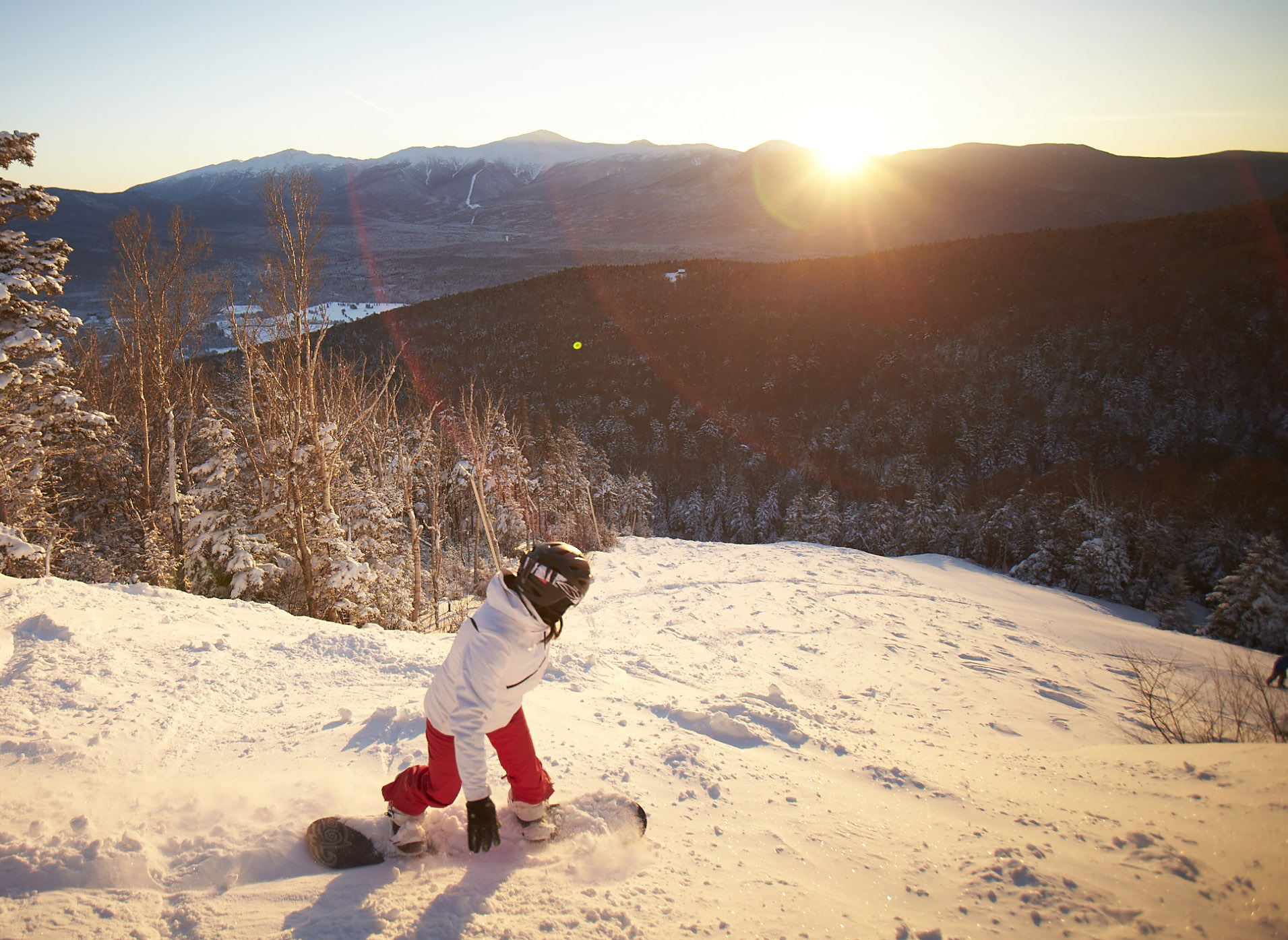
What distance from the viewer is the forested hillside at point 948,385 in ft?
141

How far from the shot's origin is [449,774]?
2.79 m

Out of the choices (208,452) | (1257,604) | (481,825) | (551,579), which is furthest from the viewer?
(1257,604)

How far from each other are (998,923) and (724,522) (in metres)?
65.2

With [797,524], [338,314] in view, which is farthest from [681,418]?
[338,314]

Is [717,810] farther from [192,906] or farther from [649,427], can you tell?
[649,427]

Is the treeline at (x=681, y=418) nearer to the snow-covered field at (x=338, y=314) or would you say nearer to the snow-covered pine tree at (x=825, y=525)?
the snow-covered pine tree at (x=825, y=525)

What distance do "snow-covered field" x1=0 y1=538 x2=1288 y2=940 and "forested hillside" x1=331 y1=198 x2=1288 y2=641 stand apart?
33083mm

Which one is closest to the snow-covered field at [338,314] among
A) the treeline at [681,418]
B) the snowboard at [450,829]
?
the treeline at [681,418]

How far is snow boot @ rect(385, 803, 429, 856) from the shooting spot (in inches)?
107

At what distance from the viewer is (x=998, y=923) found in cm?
257

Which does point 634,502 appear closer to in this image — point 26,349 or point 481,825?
point 26,349

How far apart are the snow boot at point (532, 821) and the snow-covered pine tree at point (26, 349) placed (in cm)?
823

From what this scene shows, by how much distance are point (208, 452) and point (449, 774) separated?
16654mm

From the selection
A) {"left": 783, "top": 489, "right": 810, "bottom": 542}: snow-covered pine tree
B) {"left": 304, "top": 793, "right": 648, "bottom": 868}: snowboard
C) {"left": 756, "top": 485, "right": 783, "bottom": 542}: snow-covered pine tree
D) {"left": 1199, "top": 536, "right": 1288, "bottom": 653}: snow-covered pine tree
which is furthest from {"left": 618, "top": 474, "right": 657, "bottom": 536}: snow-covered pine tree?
{"left": 304, "top": 793, "right": 648, "bottom": 868}: snowboard
